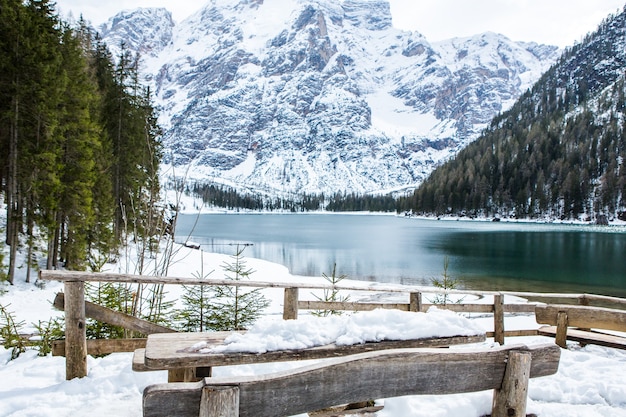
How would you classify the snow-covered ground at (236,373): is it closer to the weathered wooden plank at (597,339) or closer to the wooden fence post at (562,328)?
the weathered wooden plank at (597,339)

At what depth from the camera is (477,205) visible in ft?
327

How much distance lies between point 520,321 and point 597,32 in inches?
8192

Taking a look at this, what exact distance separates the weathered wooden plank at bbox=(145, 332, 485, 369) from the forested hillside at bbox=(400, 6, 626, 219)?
98184mm

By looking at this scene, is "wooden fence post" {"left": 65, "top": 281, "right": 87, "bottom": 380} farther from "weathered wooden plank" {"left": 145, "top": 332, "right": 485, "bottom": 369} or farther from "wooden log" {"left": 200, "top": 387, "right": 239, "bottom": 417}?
"wooden log" {"left": 200, "top": 387, "right": 239, "bottom": 417}

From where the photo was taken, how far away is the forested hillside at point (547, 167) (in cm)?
8700

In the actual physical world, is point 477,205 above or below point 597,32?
below

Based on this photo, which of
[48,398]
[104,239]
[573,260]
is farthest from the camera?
[573,260]

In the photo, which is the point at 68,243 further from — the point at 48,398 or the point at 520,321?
the point at 520,321

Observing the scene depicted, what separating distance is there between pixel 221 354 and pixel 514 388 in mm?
1752

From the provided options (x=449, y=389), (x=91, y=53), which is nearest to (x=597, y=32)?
(x=91, y=53)

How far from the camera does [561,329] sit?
6.17m

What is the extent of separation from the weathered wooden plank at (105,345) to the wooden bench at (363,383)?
3376 mm

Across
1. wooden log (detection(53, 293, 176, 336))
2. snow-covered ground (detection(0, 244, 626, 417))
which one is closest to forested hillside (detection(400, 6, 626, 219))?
snow-covered ground (detection(0, 244, 626, 417))

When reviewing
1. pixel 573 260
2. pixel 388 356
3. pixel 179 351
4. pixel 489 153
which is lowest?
pixel 573 260
